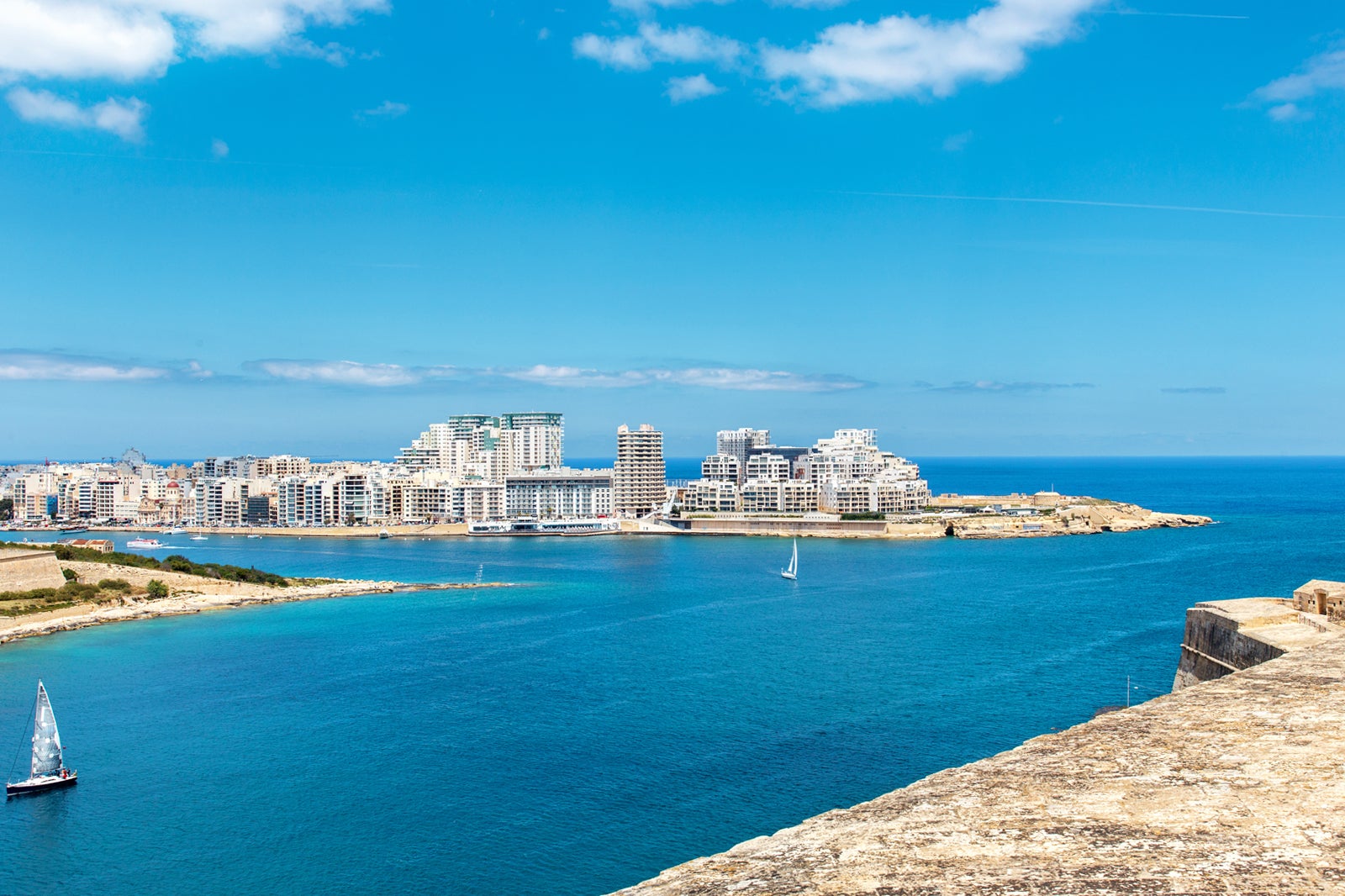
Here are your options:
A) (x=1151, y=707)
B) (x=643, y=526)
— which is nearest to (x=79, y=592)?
(x=1151, y=707)

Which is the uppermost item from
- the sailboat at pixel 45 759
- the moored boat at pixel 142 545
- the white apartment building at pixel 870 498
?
the white apartment building at pixel 870 498

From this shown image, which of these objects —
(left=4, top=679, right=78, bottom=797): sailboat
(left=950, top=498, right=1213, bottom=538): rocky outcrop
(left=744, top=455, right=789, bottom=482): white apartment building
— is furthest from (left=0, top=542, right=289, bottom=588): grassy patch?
(left=744, top=455, right=789, bottom=482): white apartment building

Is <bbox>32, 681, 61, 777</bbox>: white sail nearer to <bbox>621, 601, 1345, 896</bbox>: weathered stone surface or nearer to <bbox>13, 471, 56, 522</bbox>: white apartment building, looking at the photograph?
<bbox>621, 601, 1345, 896</bbox>: weathered stone surface

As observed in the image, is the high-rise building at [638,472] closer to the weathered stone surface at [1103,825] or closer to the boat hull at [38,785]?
the boat hull at [38,785]

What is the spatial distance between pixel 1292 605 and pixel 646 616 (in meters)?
15.8

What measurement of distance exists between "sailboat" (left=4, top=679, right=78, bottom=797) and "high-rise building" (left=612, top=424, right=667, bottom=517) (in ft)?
156

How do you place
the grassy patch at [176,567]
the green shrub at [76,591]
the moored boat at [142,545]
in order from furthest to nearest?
the moored boat at [142,545]
the grassy patch at [176,567]
the green shrub at [76,591]

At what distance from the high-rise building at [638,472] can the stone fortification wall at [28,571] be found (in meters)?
34.8

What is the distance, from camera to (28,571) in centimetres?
2698

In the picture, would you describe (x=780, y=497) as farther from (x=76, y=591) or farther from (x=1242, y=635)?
(x=1242, y=635)

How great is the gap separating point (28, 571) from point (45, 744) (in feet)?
56.6

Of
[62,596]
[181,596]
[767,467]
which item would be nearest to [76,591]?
[62,596]

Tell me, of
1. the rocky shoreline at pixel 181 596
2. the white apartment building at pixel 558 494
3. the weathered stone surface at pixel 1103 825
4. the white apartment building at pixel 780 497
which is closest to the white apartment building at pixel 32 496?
the white apartment building at pixel 558 494

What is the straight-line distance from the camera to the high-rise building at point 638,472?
2372 inches
